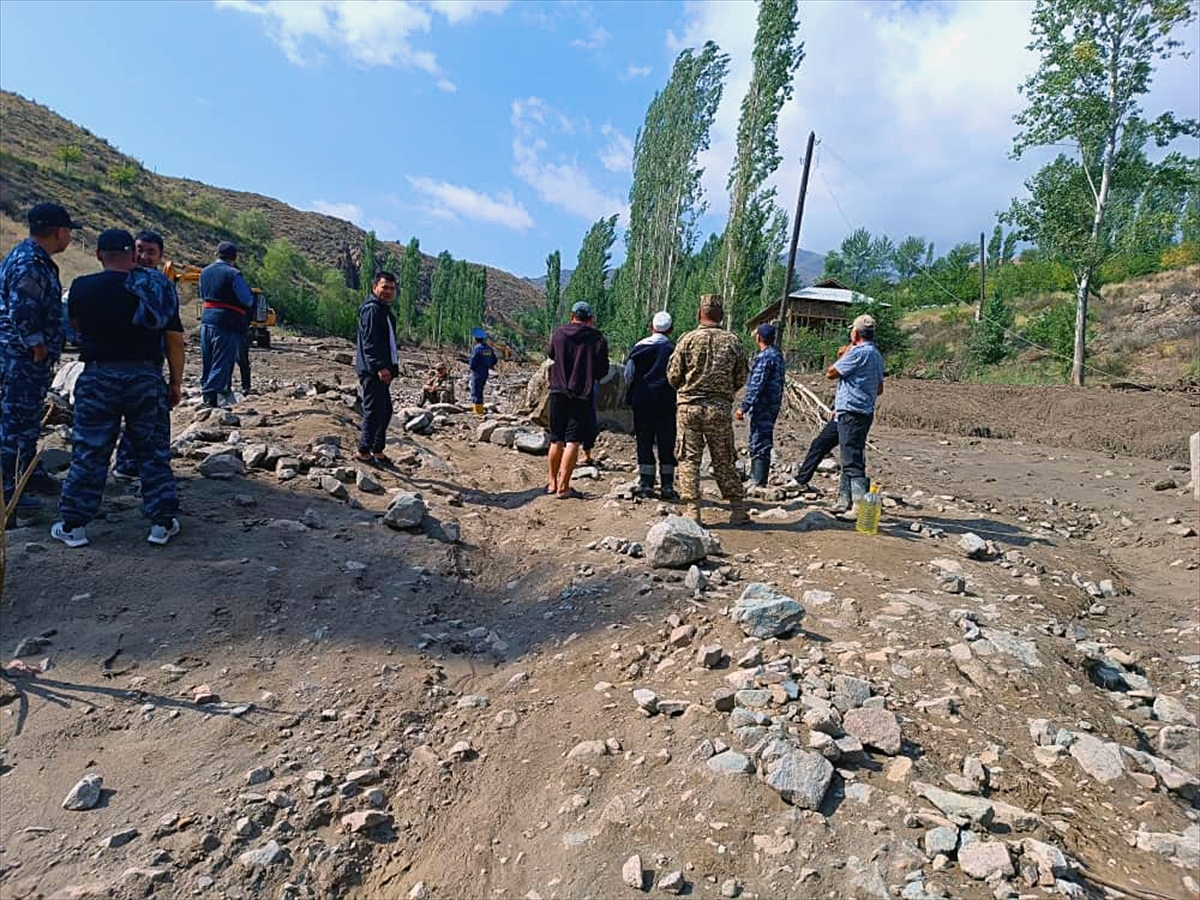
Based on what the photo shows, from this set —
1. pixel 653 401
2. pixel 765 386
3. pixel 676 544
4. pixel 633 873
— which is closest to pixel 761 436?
pixel 765 386

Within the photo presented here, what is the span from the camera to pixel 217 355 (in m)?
6.39

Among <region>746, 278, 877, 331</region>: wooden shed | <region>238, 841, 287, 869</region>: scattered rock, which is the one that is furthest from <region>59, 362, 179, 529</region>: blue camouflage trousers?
<region>746, 278, 877, 331</region>: wooden shed

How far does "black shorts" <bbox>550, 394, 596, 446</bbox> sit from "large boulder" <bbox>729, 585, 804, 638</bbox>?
2596mm

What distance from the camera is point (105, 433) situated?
3.58m

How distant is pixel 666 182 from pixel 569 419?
28.0m

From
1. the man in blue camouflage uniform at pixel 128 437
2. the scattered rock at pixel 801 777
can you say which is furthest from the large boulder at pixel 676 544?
the man in blue camouflage uniform at pixel 128 437

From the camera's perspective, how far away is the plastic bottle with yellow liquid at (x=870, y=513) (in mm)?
5098

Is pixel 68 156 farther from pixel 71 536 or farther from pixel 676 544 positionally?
pixel 676 544

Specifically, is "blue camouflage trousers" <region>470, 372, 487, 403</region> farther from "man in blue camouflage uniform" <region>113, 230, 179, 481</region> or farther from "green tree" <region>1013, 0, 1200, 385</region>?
"green tree" <region>1013, 0, 1200, 385</region>

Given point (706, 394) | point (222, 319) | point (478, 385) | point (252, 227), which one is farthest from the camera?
point (252, 227)

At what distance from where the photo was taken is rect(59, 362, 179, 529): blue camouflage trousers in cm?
353

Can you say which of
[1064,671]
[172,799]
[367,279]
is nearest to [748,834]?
[172,799]

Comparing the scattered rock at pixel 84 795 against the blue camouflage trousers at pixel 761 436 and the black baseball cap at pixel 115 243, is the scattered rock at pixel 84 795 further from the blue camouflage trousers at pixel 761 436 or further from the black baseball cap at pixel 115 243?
the blue camouflage trousers at pixel 761 436

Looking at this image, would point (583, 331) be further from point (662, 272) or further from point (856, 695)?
point (662, 272)
